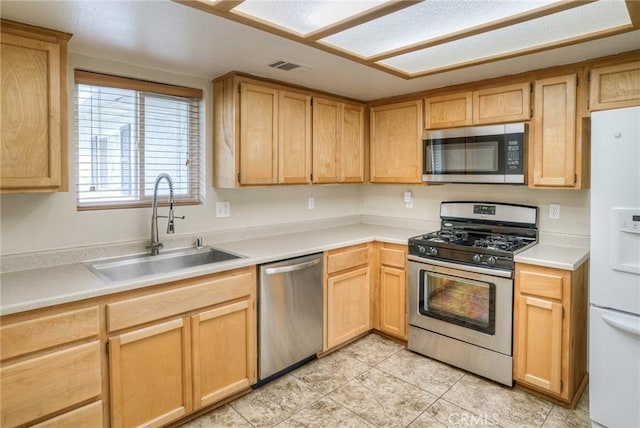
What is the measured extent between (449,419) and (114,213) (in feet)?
7.92

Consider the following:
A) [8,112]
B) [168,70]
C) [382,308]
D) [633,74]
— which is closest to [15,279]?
[8,112]

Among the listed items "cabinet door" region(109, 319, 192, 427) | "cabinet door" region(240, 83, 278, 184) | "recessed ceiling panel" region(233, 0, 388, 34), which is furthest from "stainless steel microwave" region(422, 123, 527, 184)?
"cabinet door" region(109, 319, 192, 427)

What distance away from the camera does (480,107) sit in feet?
9.62

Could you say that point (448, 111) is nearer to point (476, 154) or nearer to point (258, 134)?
point (476, 154)

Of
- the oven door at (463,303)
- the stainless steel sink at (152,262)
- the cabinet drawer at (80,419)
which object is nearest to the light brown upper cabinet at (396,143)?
the oven door at (463,303)

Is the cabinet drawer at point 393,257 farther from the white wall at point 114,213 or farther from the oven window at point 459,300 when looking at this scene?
the white wall at point 114,213

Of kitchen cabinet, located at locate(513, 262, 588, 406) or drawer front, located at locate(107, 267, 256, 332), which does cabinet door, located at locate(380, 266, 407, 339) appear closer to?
kitchen cabinet, located at locate(513, 262, 588, 406)

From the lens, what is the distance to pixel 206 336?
7.27 feet

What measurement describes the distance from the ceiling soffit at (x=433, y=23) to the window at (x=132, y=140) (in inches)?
43.9

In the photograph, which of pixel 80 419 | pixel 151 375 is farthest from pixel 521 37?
pixel 80 419

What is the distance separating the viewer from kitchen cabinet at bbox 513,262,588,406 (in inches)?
90.8

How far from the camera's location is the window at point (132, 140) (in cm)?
235

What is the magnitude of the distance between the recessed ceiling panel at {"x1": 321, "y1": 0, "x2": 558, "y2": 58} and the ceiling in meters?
0.01

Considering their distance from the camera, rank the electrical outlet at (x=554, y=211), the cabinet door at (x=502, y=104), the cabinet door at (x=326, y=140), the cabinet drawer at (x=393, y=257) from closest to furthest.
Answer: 1. the cabinet door at (x=502, y=104)
2. the electrical outlet at (x=554, y=211)
3. the cabinet drawer at (x=393, y=257)
4. the cabinet door at (x=326, y=140)
